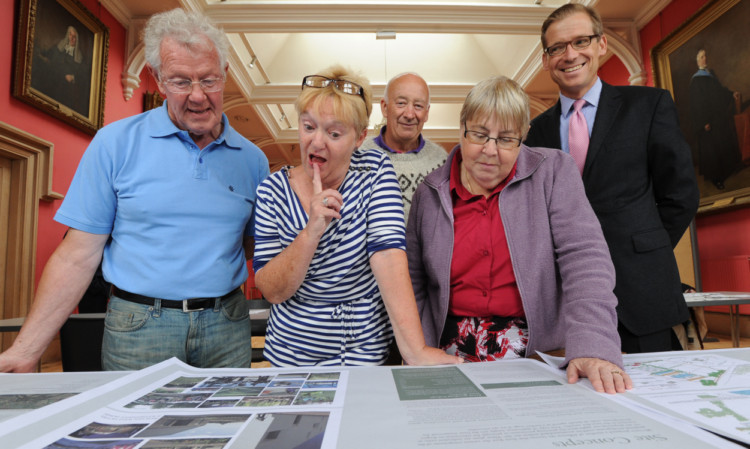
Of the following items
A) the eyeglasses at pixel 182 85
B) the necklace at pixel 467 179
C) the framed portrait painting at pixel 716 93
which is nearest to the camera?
the necklace at pixel 467 179

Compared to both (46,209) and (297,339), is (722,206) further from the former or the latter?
(46,209)

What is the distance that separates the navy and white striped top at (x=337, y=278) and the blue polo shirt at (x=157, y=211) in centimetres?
24

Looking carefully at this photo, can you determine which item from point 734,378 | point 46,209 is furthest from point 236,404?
point 46,209

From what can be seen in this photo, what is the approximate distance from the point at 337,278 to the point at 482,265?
35 centimetres

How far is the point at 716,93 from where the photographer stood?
4.71 metres

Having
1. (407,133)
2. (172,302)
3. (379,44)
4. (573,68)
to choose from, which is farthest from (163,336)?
(379,44)

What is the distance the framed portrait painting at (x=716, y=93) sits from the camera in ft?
14.5

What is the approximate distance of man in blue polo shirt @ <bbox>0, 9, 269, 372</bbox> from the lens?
129 cm

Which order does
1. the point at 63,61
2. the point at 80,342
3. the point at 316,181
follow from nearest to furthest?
the point at 316,181, the point at 80,342, the point at 63,61

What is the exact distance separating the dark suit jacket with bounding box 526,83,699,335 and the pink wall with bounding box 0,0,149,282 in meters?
4.29

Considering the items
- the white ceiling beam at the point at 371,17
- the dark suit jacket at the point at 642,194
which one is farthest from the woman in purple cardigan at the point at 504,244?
the white ceiling beam at the point at 371,17

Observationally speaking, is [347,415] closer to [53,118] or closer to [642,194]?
[642,194]

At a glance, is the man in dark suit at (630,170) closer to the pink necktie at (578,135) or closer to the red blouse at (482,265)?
the pink necktie at (578,135)

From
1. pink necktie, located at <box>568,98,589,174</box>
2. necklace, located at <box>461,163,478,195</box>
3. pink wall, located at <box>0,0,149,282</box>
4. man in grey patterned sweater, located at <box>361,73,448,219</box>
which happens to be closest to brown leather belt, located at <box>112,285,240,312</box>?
necklace, located at <box>461,163,478,195</box>
